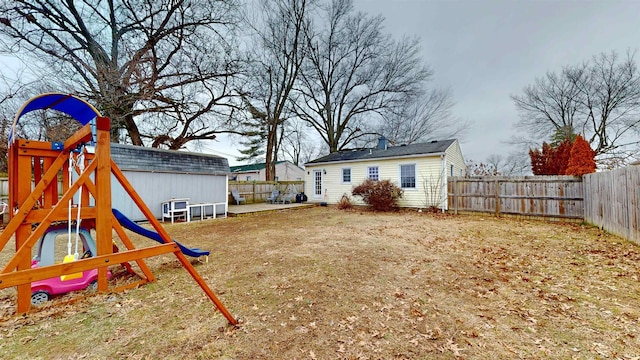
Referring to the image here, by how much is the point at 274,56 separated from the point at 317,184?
904cm

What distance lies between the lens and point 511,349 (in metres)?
2.19

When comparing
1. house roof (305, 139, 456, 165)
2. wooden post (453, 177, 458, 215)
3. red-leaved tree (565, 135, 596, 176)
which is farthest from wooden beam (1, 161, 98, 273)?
red-leaved tree (565, 135, 596, 176)

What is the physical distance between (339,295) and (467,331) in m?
1.43

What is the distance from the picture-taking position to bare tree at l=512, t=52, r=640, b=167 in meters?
15.7

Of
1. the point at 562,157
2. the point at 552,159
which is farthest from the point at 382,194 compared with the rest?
the point at 552,159

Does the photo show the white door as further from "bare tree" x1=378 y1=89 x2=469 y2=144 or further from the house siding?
"bare tree" x1=378 y1=89 x2=469 y2=144

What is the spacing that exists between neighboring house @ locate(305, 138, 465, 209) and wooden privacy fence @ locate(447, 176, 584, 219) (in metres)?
0.71

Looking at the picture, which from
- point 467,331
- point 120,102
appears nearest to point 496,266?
point 467,331

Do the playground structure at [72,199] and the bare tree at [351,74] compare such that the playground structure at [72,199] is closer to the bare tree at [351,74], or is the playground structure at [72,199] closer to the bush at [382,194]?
the bush at [382,194]

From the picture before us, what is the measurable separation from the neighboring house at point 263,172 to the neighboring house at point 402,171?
13270 millimetres

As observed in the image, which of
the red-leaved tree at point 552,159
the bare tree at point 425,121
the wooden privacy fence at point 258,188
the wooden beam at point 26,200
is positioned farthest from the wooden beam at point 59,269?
the bare tree at point 425,121

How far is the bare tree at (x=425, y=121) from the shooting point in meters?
20.3

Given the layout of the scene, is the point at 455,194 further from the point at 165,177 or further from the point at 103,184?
the point at 165,177

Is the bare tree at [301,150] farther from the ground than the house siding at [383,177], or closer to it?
farther from the ground
